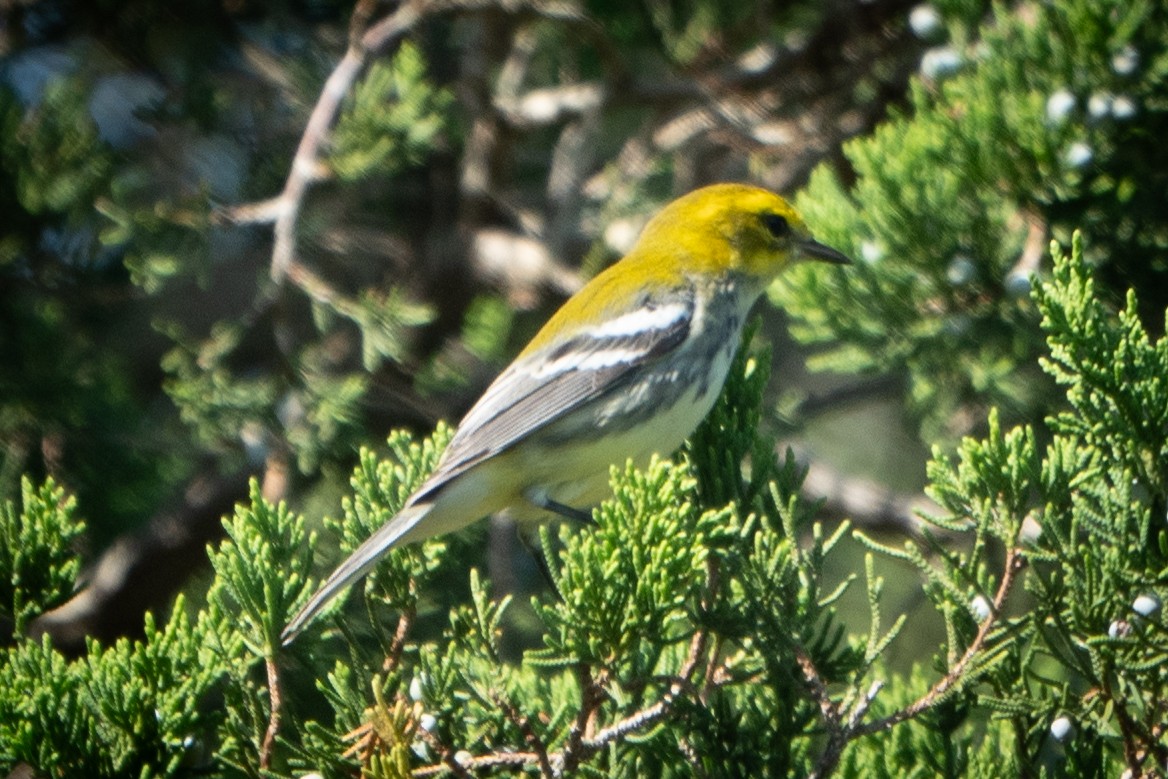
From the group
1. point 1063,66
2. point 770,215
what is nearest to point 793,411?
point 770,215

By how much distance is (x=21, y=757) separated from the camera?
1666mm

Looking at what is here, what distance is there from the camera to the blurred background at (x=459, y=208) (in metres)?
2.46

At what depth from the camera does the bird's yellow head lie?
119 inches

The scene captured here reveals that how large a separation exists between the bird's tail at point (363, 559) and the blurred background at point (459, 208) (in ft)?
2.32

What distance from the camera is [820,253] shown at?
2754mm

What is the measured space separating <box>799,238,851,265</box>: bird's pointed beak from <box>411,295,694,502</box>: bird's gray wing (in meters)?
0.30

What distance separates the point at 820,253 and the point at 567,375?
2.10 feet

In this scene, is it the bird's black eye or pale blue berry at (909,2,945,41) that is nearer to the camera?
pale blue berry at (909,2,945,41)

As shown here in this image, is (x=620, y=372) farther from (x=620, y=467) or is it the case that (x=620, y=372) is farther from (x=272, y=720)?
(x=272, y=720)

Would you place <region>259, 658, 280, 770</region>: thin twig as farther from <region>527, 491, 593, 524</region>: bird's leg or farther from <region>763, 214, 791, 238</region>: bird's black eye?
<region>763, 214, 791, 238</region>: bird's black eye

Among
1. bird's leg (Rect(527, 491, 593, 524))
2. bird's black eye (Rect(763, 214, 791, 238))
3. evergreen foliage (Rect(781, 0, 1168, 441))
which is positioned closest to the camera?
evergreen foliage (Rect(781, 0, 1168, 441))

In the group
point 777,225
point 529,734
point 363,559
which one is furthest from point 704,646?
point 777,225

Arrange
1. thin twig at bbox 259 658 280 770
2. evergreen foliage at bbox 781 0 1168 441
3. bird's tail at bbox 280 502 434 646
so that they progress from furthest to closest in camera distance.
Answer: evergreen foliage at bbox 781 0 1168 441
bird's tail at bbox 280 502 434 646
thin twig at bbox 259 658 280 770

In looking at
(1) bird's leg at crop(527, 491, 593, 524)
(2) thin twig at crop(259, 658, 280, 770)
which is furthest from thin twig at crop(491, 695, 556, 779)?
(1) bird's leg at crop(527, 491, 593, 524)
